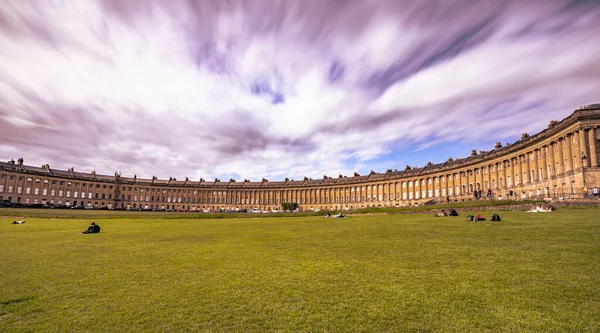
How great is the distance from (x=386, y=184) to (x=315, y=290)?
389 ft

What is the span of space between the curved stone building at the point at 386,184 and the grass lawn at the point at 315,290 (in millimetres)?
41788

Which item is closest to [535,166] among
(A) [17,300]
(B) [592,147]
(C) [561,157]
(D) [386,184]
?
(C) [561,157]

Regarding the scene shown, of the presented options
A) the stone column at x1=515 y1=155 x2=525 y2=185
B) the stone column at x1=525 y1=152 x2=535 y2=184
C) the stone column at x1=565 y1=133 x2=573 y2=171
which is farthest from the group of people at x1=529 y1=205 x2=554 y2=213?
the stone column at x1=515 y1=155 x2=525 y2=185

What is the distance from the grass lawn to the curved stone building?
4179 cm

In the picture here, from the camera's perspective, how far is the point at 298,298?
300 inches

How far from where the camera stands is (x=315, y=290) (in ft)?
26.9

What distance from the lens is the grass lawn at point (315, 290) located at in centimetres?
622

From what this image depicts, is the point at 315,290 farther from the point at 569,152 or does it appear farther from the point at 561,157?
the point at 561,157

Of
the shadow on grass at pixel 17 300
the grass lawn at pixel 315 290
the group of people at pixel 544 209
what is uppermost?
the group of people at pixel 544 209

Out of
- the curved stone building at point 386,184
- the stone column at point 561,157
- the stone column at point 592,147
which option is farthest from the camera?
the stone column at point 561,157

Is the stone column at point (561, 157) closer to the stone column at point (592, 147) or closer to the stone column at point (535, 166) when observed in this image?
the stone column at point (592, 147)

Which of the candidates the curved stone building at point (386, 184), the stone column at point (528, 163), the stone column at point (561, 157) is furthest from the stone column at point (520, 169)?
the stone column at point (561, 157)

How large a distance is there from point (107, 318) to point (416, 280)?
787 centimetres

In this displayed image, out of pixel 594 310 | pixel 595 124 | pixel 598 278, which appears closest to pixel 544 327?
pixel 594 310
